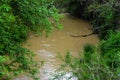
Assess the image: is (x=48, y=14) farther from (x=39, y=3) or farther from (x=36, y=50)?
(x=36, y=50)

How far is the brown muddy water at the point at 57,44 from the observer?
40.7ft

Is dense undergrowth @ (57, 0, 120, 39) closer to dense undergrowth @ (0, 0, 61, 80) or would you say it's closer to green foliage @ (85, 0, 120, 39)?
green foliage @ (85, 0, 120, 39)

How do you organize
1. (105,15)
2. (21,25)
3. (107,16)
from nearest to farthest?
(21,25), (107,16), (105,15)

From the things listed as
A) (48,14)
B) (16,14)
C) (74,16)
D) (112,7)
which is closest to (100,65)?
(48,14)

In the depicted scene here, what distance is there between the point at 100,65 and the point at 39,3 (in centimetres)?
272

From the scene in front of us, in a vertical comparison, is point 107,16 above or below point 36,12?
below

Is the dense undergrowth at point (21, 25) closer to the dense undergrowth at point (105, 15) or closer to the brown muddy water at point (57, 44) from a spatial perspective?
the brown muddy water at point (57, 44)

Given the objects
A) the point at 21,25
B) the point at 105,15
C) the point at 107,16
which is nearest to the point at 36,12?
the point at 21,25

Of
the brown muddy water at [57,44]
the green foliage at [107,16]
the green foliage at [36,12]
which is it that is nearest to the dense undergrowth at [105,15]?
the green foliage at [107,16]

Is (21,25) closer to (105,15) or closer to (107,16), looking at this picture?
(107,16)

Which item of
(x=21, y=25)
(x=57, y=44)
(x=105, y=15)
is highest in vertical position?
(x=21, y=25)

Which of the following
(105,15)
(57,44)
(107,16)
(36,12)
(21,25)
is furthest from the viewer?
(57,44)

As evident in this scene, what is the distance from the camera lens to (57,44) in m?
15.4

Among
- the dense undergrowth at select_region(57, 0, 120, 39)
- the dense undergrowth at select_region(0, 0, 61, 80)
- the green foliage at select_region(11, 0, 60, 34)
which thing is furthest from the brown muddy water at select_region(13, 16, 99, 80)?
the green foliage at select_region(11, 0, 60, 34)
